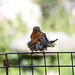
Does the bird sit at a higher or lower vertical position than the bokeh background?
lower

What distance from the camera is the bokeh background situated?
5.88 ft

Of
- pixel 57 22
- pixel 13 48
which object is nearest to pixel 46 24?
pixel 57 22

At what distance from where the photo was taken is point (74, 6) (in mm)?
1817

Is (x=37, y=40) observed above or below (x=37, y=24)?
below

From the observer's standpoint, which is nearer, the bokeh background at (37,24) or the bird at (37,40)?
the bird at (37,40)

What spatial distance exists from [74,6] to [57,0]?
0.15m

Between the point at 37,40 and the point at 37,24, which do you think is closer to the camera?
the point at 37,40

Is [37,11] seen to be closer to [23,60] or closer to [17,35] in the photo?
[17,35]

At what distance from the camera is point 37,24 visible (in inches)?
71.7

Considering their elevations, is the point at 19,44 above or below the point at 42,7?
below

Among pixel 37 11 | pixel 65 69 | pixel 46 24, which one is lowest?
pixel 65 69

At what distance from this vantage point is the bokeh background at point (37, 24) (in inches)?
70.6

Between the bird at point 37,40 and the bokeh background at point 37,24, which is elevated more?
the bokeh background at point 37,24

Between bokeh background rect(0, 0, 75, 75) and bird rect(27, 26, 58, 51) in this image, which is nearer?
bird rect(27, 26, 58, 51)
